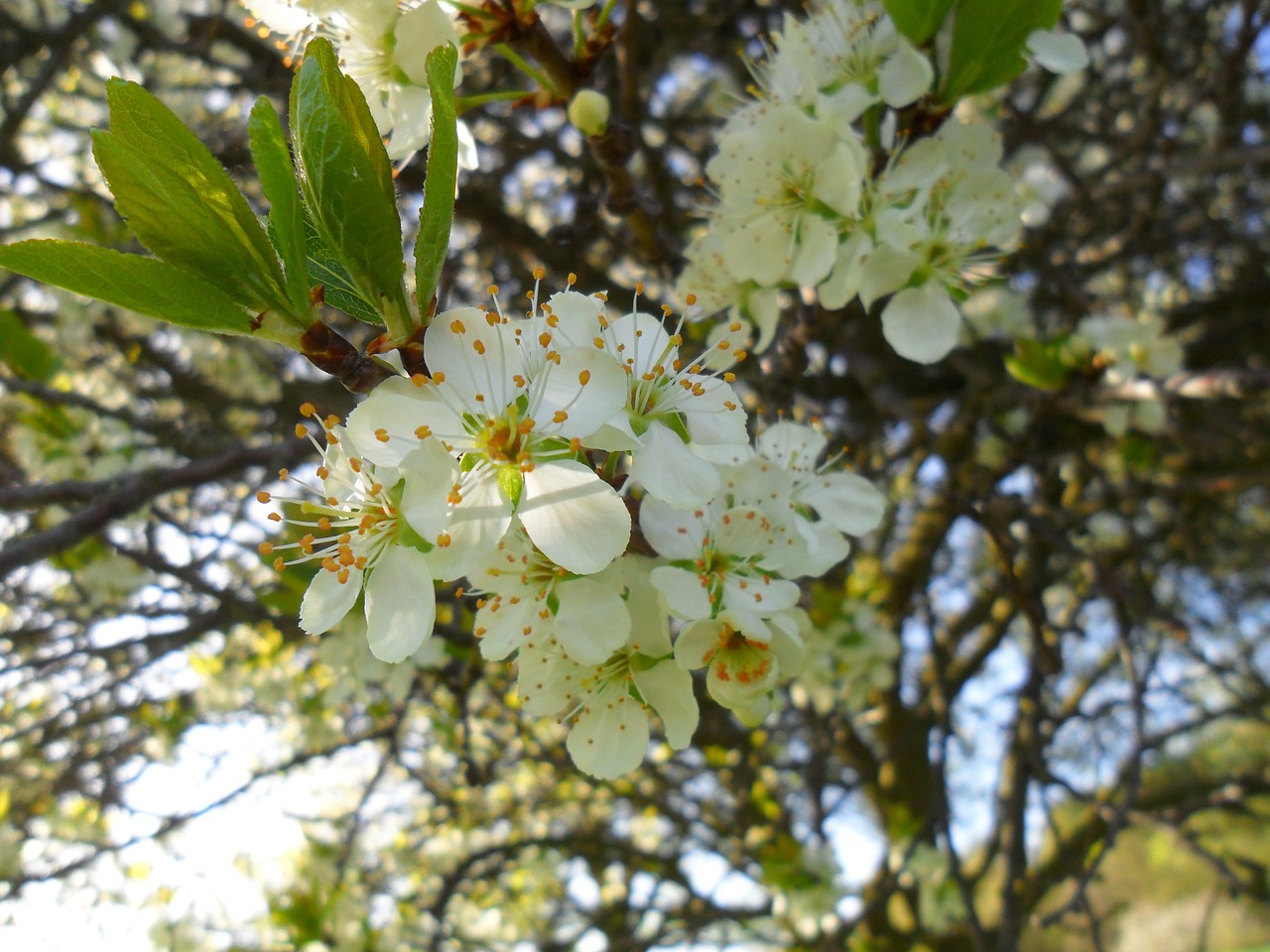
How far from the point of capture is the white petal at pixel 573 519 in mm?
885

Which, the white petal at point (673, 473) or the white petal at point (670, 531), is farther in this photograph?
the white petal at point (670, 531)

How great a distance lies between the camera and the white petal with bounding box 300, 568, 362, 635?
0.99m

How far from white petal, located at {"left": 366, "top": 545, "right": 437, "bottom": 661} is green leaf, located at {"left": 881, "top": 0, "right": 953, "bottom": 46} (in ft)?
3.58

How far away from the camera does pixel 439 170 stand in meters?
0.81

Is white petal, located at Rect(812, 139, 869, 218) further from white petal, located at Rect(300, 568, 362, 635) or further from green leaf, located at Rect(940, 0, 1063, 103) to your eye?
white petal, located at Rect(300, 568, 362, 635)

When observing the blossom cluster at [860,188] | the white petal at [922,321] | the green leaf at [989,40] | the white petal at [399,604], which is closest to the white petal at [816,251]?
the blossom cluster at [860,188]

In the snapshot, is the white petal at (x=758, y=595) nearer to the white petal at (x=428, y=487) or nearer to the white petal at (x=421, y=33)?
the white petal at (x=428, y=487)

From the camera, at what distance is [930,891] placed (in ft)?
13.5

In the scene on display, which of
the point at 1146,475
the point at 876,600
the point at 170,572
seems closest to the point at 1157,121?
the point at 1146,475

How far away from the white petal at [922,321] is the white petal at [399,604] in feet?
2.85

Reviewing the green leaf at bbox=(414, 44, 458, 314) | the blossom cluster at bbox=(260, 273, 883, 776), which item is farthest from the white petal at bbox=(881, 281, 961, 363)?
the green leaf at bbox=(414, 44, 458, 314)

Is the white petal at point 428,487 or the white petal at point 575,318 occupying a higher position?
the white petal at point 575,318

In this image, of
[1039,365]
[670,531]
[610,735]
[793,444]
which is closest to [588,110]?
[793,444]

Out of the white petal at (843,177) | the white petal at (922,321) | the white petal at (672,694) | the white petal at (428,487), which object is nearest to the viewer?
the white petal at (428,487)
